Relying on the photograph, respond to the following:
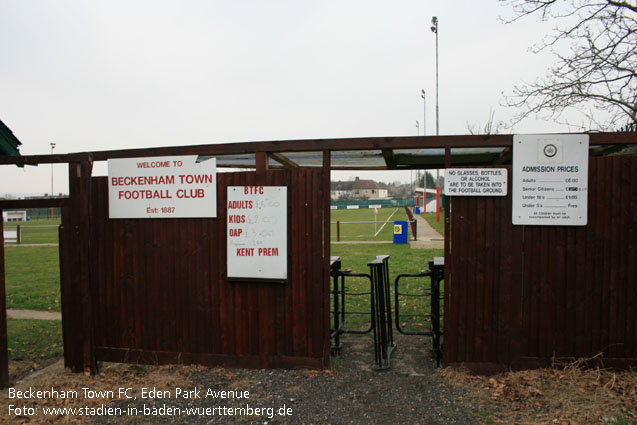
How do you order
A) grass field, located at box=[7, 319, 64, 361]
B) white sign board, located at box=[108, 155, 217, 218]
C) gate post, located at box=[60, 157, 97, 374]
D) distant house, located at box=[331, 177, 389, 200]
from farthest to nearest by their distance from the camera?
distant house, located at box=[331, 177, 389, 200] < grass field, located at box=[7, 319, 64, 361] < gate post, located at box=[60, 157, 97, 374] < white sign board, located at box=[108, 155, 217, 218]

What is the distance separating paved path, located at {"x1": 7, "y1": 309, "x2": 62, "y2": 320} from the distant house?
116418 millimetres

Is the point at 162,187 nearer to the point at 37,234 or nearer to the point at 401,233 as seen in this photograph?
the point at 401,233

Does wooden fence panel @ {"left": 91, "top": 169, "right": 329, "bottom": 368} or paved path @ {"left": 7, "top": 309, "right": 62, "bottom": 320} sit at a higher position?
wooden fence panel @ {"left": 91, "top": 169, "right": 329, "bottom": 368}

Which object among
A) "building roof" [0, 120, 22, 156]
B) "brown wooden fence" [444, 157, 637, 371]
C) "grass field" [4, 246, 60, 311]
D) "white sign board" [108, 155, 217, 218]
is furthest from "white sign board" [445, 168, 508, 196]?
"grass field" [4, 246, 60, 311]

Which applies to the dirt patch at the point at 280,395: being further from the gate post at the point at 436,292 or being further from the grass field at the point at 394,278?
the grass field at the point at 394,278

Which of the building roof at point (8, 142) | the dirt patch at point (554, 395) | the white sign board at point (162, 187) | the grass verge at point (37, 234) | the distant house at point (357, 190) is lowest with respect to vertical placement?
the grass verge at point (37, 234)

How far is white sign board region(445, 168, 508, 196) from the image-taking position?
4969 mm

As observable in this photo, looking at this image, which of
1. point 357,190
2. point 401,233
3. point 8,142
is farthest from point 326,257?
point 357,190

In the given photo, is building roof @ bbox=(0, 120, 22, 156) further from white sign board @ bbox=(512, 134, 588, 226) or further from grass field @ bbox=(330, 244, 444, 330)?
white sign board @ bbox=(512, 134, 588, 226)

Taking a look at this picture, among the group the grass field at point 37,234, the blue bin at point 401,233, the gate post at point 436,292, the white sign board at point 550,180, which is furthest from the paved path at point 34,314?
the grass field at point 37,234

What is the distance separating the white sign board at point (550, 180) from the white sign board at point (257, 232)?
2614 millimetres

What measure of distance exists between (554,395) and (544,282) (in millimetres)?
1165

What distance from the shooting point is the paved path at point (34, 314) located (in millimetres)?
8688

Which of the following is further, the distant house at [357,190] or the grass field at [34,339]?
the distant house at [357,190]
